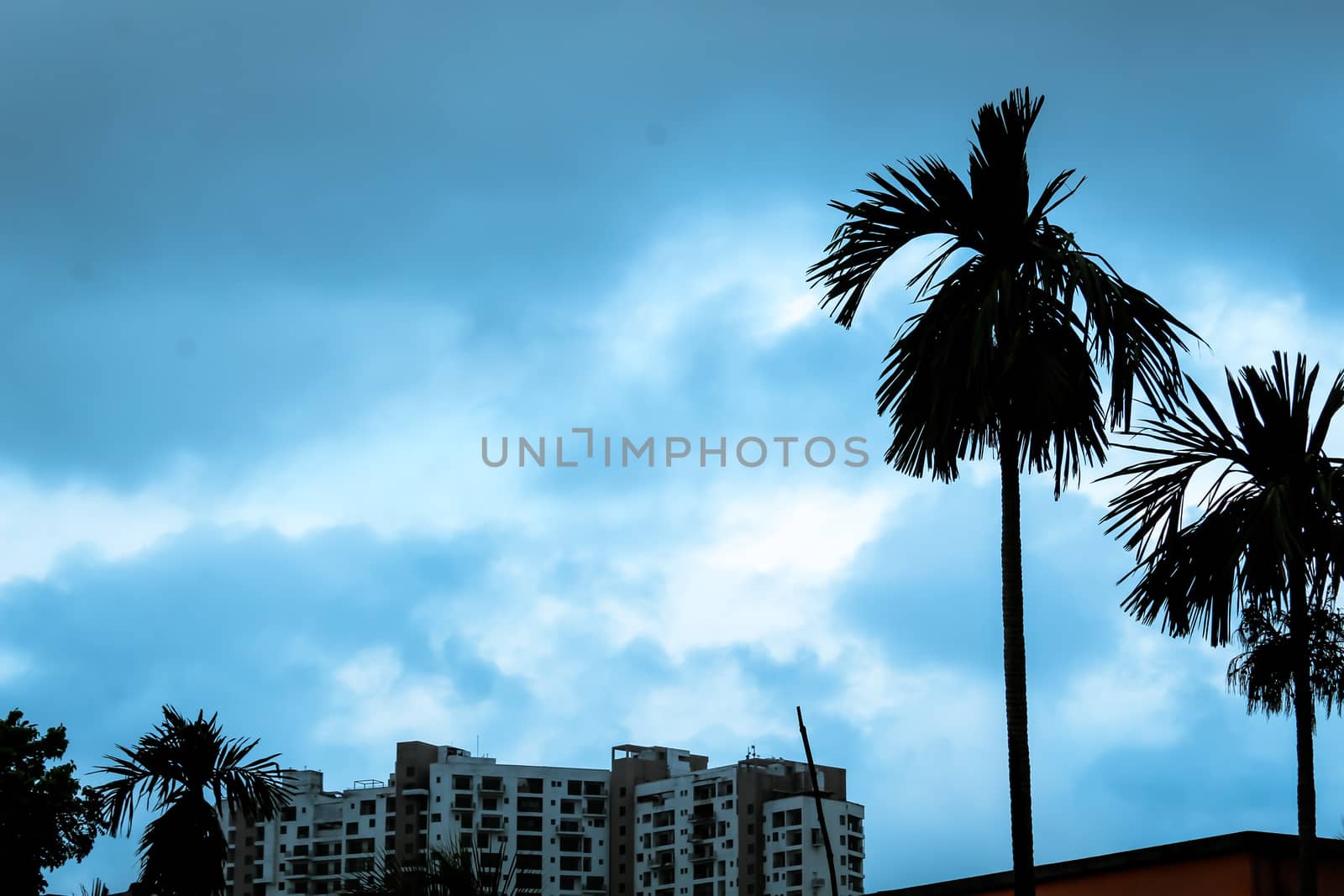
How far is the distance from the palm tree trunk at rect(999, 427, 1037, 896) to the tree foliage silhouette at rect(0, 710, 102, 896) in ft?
76.6

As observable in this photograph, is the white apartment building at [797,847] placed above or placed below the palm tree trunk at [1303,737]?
above

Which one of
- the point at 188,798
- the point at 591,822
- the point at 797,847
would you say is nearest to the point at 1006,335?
the point at 188,798

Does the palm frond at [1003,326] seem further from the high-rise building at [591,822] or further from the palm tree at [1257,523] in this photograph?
the high-rise building at [591,822]

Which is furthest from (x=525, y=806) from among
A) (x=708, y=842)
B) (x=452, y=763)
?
(x=708, y=842)

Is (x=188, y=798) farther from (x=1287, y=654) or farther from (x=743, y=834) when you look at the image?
(x=743, y=834)

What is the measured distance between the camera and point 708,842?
150m

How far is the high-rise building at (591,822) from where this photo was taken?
14750 centimetres

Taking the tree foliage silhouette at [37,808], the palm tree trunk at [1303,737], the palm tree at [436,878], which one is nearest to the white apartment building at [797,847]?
the tree foliage silhouette at [37,808]

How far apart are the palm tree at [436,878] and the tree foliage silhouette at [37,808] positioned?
76.4ft

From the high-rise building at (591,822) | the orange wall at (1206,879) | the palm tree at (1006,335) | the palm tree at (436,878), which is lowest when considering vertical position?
the palm tree at (436,878)

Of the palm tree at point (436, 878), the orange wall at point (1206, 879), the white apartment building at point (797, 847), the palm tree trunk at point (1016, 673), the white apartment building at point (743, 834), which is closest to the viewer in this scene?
the palm tree at point (436, 878)

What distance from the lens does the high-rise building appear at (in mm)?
147500

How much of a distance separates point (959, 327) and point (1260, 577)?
4653mm

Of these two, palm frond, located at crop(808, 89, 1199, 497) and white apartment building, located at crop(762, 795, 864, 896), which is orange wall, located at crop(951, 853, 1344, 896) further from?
white apartment building, located at crop(762, 795, 864, 896)
